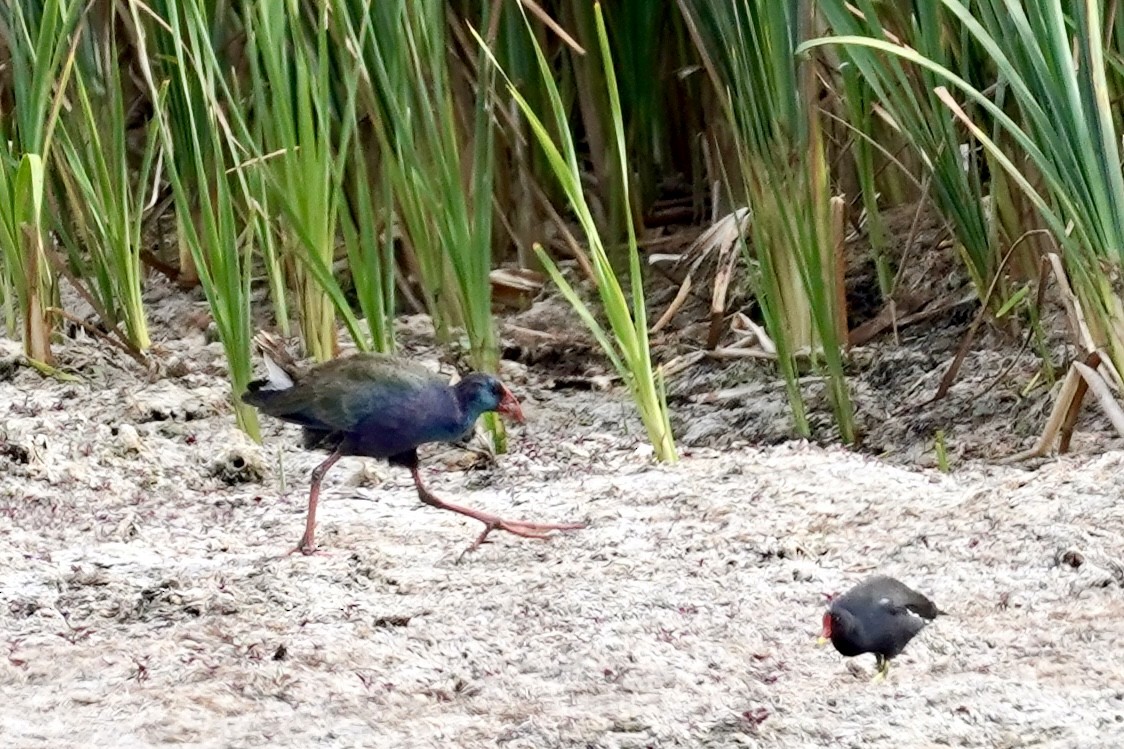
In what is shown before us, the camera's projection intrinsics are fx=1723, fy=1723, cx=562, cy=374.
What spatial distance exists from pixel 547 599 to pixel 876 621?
68 cm

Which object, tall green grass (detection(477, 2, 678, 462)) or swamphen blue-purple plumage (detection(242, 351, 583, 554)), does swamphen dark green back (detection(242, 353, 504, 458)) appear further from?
tall green grass (detection(477, 2, 678, 462))

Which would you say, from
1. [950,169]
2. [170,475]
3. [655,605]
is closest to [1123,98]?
[950,169]

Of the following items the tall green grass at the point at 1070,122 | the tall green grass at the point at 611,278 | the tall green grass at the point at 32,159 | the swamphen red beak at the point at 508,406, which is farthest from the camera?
the tall green grass at the point at 32,159

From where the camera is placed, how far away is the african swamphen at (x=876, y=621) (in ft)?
8.36

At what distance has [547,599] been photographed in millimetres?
3021

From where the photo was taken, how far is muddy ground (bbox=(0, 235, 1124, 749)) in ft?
8.01

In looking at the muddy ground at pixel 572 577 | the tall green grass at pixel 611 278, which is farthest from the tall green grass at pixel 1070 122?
the tall green grass at pixel 611 278

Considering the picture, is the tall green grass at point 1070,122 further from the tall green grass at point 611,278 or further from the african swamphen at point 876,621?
the african swamphen at point 876,621

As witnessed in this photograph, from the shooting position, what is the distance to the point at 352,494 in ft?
13.8

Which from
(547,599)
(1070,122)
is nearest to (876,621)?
(547,599)

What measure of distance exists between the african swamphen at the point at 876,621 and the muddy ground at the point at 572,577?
6cm

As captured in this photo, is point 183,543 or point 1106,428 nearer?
point 183,543

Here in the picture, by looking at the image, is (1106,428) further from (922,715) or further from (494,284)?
(494,284)

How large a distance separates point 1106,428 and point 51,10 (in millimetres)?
2731
